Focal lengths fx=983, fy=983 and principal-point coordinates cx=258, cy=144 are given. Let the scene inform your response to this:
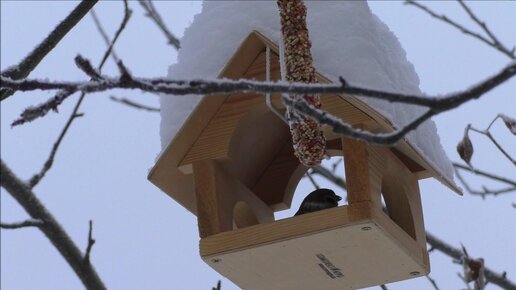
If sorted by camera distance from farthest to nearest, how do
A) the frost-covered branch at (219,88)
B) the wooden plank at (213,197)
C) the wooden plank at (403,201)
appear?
the wooden plank at (403,201) → the wooden plank at (213,197) → the frost-covered branch at (219,88)

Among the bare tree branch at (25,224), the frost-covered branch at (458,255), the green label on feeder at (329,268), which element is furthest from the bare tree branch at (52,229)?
the frost-covered branch at (458,255)

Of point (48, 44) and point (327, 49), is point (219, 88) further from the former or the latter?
point (327, 49)

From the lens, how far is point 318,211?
227 cm

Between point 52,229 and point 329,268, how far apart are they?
69 cm

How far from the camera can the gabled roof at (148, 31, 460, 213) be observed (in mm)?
2322

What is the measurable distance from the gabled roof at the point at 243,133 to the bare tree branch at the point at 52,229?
0.35 meters

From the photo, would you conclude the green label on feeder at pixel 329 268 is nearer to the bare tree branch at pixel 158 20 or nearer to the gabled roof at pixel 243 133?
the gabled roof at pixel 243 133

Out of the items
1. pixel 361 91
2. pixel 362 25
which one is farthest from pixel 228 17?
pixel 361 91

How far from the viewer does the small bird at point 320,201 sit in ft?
7.97

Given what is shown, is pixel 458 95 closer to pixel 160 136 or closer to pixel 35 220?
pixel 35 220

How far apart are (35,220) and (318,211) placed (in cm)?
64

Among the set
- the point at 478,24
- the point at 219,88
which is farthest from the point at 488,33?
the point at 219,88

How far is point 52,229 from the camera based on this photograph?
87.0 inches

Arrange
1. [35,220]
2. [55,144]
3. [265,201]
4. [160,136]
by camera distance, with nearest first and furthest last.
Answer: [35,220] → [55,144] → [160,136] → [265,201]
